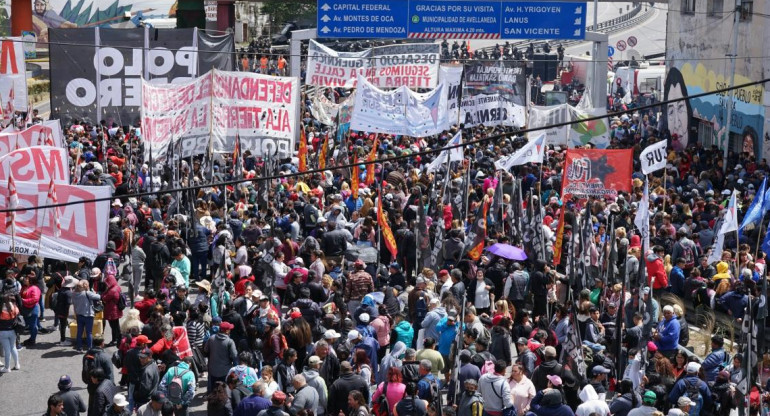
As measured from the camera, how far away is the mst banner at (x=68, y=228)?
1532 centimetres

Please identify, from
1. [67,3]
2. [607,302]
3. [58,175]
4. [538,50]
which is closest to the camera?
[607,302]

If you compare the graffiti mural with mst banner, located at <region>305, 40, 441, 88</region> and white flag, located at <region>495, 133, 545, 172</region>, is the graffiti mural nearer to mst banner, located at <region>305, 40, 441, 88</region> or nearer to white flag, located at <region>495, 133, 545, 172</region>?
mst banner, located at <region>305, 40, 441, 88</region>

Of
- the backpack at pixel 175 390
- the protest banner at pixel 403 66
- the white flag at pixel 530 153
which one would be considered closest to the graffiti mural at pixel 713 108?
the protest banner at pixel 403 66

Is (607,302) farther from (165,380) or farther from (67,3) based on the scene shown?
(67,3)

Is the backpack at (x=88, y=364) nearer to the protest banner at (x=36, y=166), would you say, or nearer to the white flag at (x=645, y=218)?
the protest banner at (x=36, y=166)

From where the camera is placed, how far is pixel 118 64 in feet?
94.8

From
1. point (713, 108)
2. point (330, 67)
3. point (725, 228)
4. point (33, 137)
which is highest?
point (330, 67)

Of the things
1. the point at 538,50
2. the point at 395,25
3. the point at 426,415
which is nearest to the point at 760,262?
the point at 426,415

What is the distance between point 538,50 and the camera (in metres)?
61.4

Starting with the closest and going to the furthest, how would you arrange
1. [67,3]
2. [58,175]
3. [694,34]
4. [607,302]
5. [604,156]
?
[607,302] < [58,175] < [604,156] < [694,34] < [67,3]

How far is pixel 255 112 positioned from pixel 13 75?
20.9ft

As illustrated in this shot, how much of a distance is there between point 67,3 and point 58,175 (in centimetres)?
6673

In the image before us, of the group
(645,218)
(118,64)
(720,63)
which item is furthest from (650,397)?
(720,63)

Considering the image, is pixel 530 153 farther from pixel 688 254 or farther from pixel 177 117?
pixel 177 117
